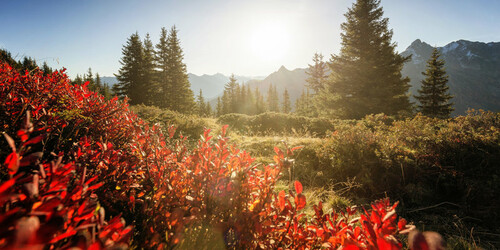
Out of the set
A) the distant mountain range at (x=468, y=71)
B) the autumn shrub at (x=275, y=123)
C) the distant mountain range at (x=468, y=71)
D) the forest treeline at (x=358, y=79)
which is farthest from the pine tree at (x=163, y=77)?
the distant mountain range at (x=468, y=71)

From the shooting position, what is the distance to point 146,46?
2356 cm

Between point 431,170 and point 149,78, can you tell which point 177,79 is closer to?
point 149,78

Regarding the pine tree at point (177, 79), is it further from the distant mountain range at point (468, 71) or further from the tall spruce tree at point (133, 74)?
the distant mountain range at point (468, 71)

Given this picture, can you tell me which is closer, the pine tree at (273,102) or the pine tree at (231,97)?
the pine tree at (231,97)

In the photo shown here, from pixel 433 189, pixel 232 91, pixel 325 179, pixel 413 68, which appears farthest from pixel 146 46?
pixel 413 68

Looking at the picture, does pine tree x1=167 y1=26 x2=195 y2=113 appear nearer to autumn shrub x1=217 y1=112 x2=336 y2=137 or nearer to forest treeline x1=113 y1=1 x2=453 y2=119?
forest treeline x1=113 y1=1 x2=453 y2=119

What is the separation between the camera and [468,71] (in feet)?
340

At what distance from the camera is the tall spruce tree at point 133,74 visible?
2122 cm

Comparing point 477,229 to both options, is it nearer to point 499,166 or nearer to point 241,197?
point 499,166

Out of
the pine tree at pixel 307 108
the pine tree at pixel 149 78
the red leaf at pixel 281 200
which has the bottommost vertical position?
the red leaf at pixel 281 200

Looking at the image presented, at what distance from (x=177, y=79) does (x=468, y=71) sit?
150m

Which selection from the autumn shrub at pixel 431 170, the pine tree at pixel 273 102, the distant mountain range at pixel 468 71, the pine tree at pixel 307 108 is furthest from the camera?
the distant mountain range at pixel 468 71

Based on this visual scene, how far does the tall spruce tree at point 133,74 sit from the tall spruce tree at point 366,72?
62.6ft

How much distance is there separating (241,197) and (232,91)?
5320 cm
